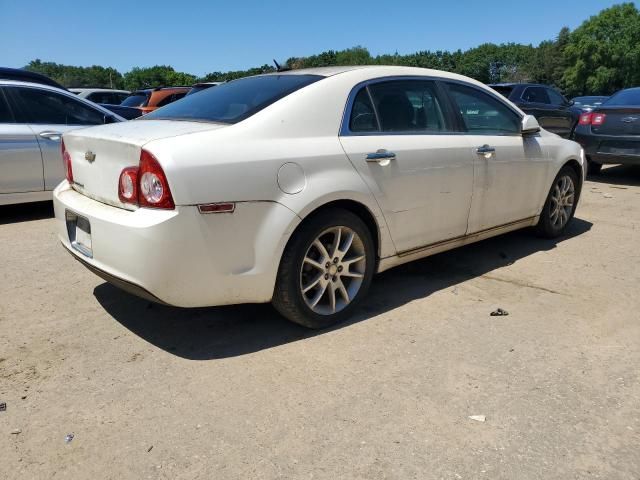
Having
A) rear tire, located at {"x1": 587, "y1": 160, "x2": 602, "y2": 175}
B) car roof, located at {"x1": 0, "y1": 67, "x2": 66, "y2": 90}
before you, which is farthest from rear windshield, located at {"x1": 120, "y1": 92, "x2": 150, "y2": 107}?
rear tire, located at {"x1": 587, "y1": 160, "x2": 602, "y2": 175}

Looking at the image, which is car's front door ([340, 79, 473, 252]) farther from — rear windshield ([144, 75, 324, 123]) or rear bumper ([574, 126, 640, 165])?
rear bumper ([574, 126, 640, 165])

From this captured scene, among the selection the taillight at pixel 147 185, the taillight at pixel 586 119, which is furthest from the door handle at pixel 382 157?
the taillight at pixel 586 119

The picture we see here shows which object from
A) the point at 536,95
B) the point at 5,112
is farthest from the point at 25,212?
the point at 536,95

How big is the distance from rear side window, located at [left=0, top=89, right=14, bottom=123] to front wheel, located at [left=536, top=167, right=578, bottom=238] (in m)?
5.59

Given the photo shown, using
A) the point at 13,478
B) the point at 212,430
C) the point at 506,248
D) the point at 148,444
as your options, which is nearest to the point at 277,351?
the point at 212,430

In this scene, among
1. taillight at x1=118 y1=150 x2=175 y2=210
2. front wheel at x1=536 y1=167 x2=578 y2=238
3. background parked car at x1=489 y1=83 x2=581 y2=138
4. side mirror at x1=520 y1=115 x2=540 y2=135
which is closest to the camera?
taillight at x1=118 y1=150 x2=175 y2=210

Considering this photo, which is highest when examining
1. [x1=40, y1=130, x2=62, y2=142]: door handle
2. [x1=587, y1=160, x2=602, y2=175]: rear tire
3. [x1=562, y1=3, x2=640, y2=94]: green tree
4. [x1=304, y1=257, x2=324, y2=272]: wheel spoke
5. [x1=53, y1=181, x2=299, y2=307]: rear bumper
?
[x1=562, y1=3, x2=640, y2=94]: green tree

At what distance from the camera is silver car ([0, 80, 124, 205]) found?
19.4 ft

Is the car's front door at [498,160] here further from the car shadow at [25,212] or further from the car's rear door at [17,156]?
the car shadow at [25,212]

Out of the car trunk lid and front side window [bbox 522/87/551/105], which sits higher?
front side window [bbox 522/87/551/105]

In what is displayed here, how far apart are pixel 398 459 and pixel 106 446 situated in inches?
47.7

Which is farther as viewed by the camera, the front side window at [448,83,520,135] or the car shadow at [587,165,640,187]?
the car shadow at [587,165,640,187]

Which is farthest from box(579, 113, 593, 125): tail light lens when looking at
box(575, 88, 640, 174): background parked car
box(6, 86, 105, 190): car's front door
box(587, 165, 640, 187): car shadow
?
box(6, 86, 105, 190): car's front door

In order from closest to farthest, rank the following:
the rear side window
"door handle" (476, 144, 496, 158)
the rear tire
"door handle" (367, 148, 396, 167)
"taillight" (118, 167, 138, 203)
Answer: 1. "taillight" (118, 167, 138, 203)
2. "door handle" (367, 148, 396, 167)
3. "door handle" (476, 144, 496, 158)
4. the rear side window
5. the rear tire
